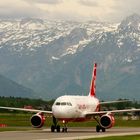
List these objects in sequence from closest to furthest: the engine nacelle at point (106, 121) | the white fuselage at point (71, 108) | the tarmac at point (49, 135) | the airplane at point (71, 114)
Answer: the tarmac at point (49, 135) < the white fuselage at point (71, 108) < the airplane at point (71, 114) < the engine nacelle at point (106, 121)

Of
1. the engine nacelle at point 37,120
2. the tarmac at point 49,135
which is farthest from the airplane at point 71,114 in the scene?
the tarmac at point 49,135

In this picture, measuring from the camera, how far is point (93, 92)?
10619 cm

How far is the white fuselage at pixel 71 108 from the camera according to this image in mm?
85875

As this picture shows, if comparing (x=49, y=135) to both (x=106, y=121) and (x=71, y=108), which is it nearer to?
(x=71, y=108)

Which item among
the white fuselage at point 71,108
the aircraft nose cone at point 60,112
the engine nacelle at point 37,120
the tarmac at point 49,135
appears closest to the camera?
the tarmac at point 49,135

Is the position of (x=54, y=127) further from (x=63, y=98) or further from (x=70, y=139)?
(x=70, y=139)

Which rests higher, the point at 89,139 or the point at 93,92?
the point at 93,92

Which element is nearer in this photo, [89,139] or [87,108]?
[89,139]

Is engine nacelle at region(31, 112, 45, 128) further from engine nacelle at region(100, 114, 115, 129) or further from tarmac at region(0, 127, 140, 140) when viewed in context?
engine nacelle at region(100, 114, 115, 129)

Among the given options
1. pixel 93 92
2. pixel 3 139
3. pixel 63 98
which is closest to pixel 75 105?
pixel 63 98

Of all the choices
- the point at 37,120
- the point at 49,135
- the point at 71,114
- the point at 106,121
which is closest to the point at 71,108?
the point at 71,114

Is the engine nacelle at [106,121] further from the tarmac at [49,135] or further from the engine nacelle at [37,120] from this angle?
the engine nacelle at [37,120]

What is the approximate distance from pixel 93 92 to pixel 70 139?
40311 mm

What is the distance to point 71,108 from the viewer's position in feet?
288
